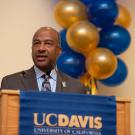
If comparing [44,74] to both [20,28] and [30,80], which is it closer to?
[30,80]

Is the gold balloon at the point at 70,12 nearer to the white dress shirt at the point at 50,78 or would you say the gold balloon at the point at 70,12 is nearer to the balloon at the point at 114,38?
the balloon at the point at 114,38

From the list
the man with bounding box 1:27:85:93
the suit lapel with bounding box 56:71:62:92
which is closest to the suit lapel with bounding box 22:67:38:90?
the man with bounding box 1:27:85:93

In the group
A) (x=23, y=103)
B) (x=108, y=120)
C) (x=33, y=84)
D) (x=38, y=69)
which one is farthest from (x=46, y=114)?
(x=38, y=69)

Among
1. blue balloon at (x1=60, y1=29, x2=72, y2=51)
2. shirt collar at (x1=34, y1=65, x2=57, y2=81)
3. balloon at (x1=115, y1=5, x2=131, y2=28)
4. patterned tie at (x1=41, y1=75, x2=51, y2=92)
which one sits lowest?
patterned tie at (x1=41, y1=75, x2=51, y2=92)

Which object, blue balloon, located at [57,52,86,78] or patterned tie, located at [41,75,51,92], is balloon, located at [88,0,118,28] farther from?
patterned tie, located at [41,75,51,92]

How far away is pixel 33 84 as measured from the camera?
2.08m

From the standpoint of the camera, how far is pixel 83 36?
9.04 feet

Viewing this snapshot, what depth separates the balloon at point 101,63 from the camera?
273cm

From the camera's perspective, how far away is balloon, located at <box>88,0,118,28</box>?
282 centimetres

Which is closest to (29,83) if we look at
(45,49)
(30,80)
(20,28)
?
(30,80)

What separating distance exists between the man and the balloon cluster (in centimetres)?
28

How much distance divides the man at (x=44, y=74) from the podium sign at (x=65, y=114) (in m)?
0.59

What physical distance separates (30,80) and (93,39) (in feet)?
2.64

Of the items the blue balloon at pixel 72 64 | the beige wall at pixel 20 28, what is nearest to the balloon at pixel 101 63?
the blue balloon at pixel 72 64
